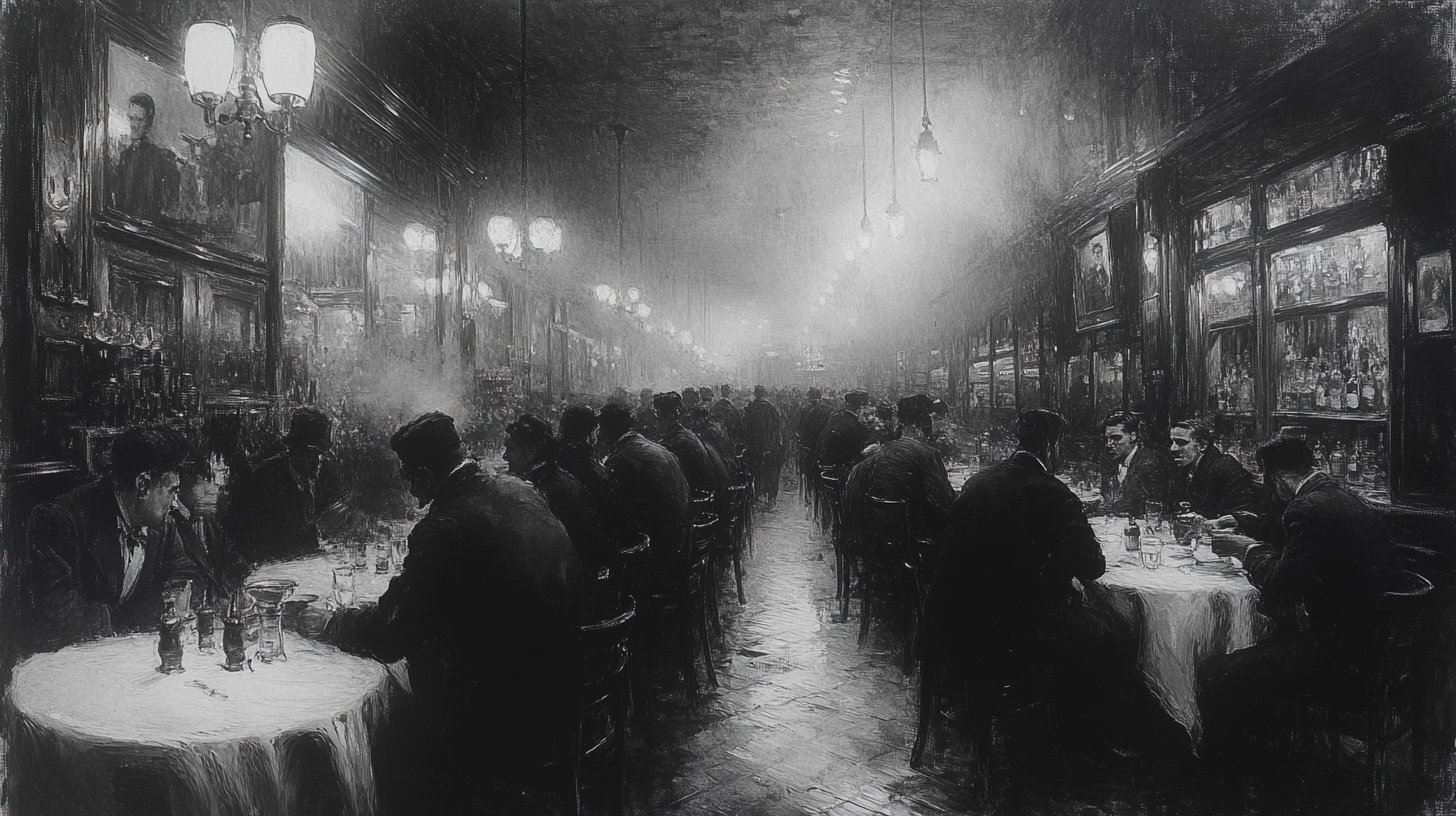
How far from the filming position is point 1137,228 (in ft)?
17.2

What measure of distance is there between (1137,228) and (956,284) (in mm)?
4483

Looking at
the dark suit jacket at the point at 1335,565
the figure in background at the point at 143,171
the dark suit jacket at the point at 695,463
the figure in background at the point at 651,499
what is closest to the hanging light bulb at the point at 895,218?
the dark suit jacket at the point at 695,463

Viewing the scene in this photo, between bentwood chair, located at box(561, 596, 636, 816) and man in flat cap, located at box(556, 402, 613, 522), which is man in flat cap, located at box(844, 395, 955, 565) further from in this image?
bentwood chair, located at box(561, 596, 636, 816)

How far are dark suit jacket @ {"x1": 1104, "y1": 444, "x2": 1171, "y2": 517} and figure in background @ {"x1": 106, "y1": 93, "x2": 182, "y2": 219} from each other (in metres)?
5.13

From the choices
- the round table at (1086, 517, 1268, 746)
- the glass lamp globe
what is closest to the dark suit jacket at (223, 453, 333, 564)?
the glass lamp globe

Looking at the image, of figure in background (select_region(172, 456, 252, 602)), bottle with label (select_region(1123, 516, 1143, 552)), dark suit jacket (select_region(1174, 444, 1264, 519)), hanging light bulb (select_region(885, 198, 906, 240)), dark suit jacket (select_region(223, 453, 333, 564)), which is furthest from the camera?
hanging light bulb (select_region(885, 198, 906, 240))

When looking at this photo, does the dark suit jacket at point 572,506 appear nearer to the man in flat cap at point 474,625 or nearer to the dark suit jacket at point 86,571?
the man in flat cap at point 474,625

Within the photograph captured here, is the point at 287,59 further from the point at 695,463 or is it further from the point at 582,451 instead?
the point at 695,463

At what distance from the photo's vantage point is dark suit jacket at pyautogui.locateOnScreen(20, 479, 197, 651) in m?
2.54

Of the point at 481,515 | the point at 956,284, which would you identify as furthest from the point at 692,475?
the point at 956,284

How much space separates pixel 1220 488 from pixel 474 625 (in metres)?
4.05

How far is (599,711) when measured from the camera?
231 cm

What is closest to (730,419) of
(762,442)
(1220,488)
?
(762,442)

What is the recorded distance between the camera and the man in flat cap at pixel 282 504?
355 centimetres
